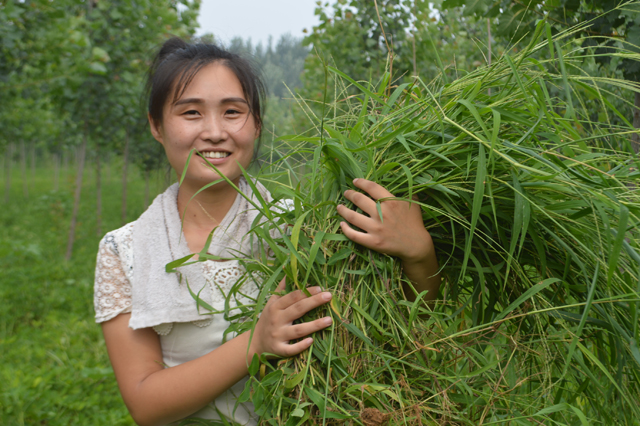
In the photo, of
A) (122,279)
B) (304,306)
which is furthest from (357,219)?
(122,279)

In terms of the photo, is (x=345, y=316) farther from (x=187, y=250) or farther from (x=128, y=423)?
(x=128, y=423)

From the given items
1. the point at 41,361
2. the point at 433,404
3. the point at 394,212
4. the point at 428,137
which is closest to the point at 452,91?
the point at 428,137

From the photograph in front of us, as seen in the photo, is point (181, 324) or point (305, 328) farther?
point (181, 324)

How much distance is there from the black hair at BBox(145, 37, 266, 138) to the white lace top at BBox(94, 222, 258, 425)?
474 mm

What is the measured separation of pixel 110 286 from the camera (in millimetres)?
1286

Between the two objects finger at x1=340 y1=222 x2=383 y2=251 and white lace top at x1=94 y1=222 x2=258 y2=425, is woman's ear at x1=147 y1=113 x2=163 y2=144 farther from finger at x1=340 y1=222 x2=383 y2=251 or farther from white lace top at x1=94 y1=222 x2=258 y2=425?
finger at x1=340 y1=222 x2=383 y2=251

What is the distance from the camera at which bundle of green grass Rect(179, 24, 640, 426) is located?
0.78 m

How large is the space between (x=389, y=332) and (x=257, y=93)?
99 cm

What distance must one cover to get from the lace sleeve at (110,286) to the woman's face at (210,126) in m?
0.32

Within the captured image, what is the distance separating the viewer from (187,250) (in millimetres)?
1331

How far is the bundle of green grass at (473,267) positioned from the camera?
2.56 ft

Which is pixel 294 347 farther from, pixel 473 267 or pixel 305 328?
pixel 473 267

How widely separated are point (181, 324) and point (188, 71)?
75cm

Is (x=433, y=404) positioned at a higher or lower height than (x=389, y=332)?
lower
